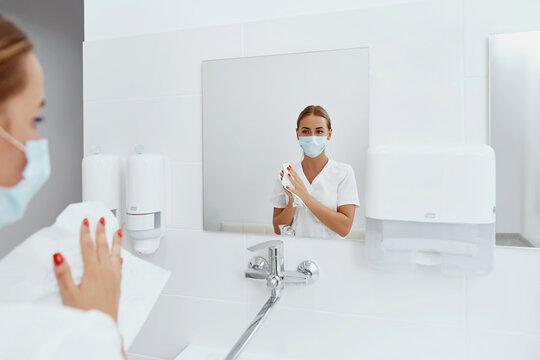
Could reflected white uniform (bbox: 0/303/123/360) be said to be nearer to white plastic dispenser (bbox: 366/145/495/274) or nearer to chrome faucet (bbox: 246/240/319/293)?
chrome faucet (bbox: 246/240/319/293)

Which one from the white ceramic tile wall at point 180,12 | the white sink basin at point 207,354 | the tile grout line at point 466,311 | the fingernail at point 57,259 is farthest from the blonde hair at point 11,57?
the tile grout line at point 466,311

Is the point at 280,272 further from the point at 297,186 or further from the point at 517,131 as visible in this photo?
the point at 517,131

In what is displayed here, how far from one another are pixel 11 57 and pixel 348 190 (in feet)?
2.72

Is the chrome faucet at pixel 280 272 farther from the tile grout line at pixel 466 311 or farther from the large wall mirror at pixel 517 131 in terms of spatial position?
the large wall mirror at pixel 517 131

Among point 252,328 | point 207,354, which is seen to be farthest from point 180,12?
point 207,354

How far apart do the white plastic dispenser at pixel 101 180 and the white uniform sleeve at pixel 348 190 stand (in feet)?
2.35

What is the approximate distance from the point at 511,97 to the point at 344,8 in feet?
1.63

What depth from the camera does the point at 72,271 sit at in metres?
0.64

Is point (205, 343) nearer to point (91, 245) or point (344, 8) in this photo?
point (91, 245)

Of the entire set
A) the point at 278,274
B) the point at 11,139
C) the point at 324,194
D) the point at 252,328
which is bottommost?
the point at 252,328

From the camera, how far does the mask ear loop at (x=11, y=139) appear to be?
56 centimetres

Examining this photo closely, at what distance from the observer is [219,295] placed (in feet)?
4.04

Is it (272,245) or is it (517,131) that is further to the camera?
(272,245)

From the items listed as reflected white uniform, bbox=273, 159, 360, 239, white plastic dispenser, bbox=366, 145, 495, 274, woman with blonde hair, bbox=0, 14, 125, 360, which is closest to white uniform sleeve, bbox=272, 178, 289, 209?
reflected white uniform, bbox=273, 159, 360, 239
